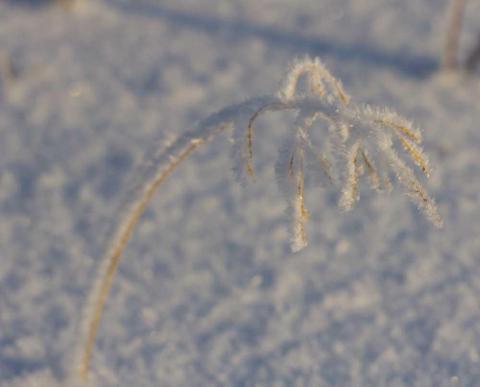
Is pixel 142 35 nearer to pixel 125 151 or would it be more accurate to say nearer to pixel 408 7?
pixel 125 151

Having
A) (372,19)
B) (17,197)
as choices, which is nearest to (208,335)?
(17,197)

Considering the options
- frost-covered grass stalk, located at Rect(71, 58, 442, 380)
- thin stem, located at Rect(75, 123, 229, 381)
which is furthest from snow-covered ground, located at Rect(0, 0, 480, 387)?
frost-covered grass stalk, located at Rect(71, 58, 442, 380)

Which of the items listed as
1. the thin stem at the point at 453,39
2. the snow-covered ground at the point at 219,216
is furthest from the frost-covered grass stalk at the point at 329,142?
the thin stem at the point at 453,39

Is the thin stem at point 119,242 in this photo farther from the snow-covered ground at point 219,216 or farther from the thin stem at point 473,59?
the thin stem at point 473,59

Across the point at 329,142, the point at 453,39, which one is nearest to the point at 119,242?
the point at 329,142

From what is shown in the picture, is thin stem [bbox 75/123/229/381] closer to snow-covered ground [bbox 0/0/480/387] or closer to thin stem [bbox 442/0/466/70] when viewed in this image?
snow-covered ground [bbox 0/0/480/387]

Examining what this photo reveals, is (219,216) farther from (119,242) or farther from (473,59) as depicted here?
(473,59)
